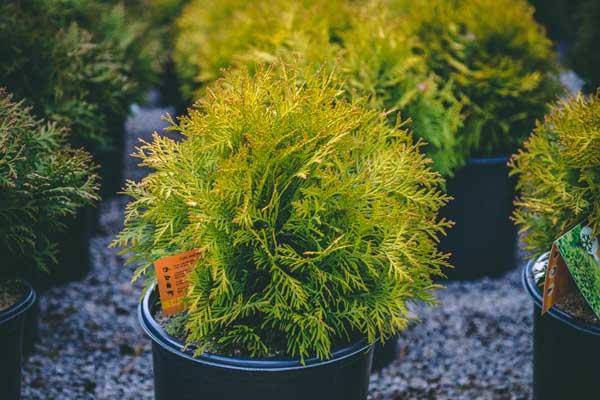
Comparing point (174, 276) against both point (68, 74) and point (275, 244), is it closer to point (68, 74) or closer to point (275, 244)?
point (275, 244)

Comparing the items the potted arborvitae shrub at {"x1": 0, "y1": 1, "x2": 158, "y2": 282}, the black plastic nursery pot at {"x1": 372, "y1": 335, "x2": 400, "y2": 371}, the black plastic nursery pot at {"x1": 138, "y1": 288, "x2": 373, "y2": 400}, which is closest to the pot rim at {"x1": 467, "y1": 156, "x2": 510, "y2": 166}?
the black plastic nursery pot at {"x1": 372, "y1": 335, "x2": 400, "y2": 371}

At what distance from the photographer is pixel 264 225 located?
2.28 meters

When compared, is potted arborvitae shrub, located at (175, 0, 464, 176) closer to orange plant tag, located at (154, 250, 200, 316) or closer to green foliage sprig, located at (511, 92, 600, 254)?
green foliage sprig, located at (511, 92, 600, 254)

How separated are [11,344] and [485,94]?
2850 mm

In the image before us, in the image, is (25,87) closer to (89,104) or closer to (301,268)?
(89,104)

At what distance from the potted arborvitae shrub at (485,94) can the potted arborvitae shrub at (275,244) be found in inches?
71.2

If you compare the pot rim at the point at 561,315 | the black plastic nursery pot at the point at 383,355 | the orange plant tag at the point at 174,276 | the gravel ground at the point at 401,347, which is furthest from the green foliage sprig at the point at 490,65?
the orange plant tag at the point at 174,276

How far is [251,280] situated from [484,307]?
2235 millimetres

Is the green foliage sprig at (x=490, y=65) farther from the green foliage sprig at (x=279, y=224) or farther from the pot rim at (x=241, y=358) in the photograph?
the pot rim at (x=241, y=358)

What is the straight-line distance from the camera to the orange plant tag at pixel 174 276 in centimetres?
236

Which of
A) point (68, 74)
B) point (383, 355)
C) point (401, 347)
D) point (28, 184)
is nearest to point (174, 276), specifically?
point (28, 184)

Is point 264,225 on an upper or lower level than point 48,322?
upper

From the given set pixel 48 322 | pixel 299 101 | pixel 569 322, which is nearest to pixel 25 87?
pixel 48 322

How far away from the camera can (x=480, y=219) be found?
4297mm
